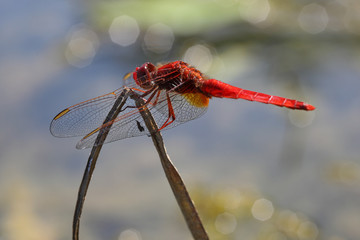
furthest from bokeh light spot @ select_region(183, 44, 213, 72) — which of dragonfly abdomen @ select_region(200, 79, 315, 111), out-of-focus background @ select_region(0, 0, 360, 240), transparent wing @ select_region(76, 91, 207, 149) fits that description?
transparent wing @ select_region(76, 91, 207, 149)

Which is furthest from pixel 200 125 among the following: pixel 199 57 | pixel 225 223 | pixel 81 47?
pixel 81 47

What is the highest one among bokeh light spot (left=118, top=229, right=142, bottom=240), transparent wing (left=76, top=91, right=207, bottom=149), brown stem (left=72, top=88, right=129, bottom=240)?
transparent wing (left=76, top=91, right=207, bottom=149)

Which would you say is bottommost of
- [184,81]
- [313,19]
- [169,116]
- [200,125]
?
[169,116]

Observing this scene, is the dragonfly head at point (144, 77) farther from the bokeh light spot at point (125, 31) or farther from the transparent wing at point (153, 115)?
the bokeh light spot at point (125, 31)

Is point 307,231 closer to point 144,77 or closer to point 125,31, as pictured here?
point 144,77

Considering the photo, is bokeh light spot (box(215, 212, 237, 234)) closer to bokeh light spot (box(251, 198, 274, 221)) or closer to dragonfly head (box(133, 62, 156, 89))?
bokeh light spot (box(251, 198, 274, 221))

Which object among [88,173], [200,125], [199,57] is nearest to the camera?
[88,173]

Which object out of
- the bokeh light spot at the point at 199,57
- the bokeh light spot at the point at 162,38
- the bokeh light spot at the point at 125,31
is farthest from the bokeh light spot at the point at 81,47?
the bokeh light spot at the point at 199,57

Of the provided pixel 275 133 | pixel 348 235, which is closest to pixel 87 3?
pixel 275 133
